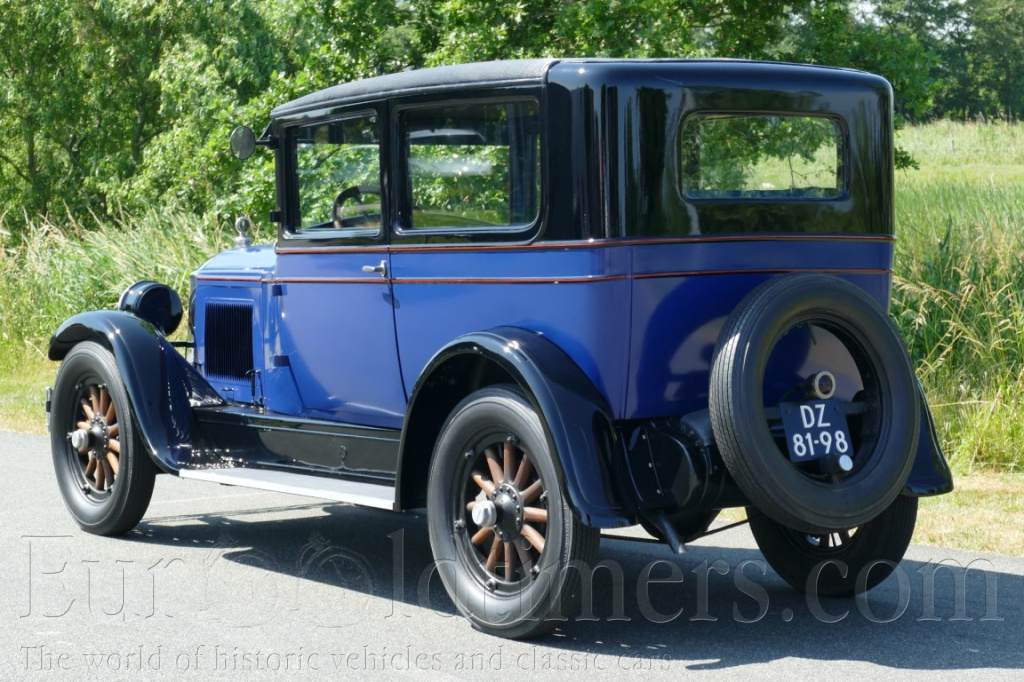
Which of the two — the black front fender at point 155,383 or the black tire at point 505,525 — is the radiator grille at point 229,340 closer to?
the black front fender at point 155,383

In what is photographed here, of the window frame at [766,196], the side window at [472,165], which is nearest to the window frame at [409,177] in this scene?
the side window at [472,165]

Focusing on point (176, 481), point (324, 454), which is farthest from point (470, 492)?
point (176, 481)

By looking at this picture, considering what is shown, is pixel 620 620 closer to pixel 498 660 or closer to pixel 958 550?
pixel 498 660

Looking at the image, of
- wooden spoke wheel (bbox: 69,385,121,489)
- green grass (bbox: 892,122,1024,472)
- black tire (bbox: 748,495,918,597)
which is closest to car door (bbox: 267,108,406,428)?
wooden spoke wheel (bbox: 69,385,121,489)

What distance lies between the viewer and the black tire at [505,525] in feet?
14.4

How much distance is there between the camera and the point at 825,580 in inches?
207

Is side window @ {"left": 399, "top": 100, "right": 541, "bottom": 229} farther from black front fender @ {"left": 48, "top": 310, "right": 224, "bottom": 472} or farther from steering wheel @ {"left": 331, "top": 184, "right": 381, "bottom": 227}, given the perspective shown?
black front fender @ {"left": 48, "top": 310, "right": 224, "bottom": 472}

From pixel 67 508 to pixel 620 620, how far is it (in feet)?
10.8

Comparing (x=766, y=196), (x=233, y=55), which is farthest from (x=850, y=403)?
(x=233, y=55)

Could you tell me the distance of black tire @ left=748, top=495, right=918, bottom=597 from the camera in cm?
508

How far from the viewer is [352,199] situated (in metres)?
5.79

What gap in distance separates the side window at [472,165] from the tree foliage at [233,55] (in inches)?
252

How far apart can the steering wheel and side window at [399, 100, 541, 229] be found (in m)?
0.27

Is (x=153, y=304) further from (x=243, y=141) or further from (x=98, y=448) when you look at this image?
(x=243, y=141)
